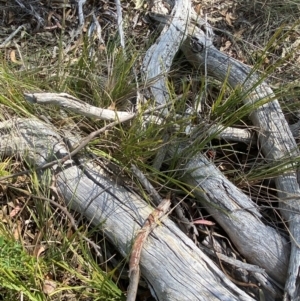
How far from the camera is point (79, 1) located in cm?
286

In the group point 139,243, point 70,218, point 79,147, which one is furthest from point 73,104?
point 139,243

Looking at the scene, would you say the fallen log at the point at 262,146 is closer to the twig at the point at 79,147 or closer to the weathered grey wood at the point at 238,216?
the weathered grey wood at the point at 238,216

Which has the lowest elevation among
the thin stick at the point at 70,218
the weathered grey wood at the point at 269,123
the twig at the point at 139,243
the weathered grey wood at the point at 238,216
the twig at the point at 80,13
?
the thin stick at the point at 70,218

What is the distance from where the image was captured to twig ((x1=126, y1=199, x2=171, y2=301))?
184 cm

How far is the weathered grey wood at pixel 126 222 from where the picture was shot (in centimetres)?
187

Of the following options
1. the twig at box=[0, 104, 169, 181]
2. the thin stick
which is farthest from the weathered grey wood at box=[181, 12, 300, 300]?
the thin stick

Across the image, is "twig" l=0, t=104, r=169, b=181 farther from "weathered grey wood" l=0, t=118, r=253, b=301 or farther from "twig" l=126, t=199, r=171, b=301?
"twig" l=126, t=199, r=171, b=301

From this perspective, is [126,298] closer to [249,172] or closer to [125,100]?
[249,172]

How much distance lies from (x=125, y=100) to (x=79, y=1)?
0.93 meters

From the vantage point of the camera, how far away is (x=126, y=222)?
201cm

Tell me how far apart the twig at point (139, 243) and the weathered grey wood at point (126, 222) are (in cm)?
3

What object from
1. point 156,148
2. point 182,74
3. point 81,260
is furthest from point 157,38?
point 81,260

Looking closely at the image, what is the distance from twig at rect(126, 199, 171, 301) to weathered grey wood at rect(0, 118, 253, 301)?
0.09 ft

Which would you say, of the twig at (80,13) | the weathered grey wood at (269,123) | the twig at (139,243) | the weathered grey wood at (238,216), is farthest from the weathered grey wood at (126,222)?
the twig at (80,13)
